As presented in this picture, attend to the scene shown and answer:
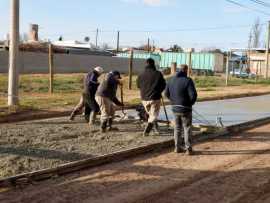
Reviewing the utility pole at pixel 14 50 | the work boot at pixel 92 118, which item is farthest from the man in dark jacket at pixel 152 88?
the utility pole at pixel 14 50

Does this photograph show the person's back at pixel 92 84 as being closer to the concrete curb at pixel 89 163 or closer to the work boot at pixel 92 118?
the work boot at pixel 92 118

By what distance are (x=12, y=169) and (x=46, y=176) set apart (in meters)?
0.56

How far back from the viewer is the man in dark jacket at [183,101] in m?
10.6

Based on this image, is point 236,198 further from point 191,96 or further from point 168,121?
point 168,121

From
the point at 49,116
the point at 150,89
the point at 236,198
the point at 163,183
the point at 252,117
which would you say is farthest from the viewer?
the point at 252,117

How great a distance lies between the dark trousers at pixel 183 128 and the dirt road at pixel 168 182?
29cm

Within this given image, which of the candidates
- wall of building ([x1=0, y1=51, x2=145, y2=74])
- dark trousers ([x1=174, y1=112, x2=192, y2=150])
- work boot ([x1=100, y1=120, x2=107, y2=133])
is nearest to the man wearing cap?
work boot ([x1=100, y1=120, x2=107, y2=133])

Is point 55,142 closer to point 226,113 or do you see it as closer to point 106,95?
point 106,95

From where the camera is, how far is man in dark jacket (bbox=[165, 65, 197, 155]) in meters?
10.6

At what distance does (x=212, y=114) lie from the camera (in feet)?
56.9

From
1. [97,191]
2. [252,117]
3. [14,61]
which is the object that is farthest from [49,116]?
[97,191]

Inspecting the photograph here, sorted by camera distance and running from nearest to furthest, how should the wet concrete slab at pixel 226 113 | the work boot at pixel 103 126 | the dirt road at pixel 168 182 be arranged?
the dirt road at pixel 168 182
the work boot at pixel 103 126
the wet concrete slab at pixel 226 113

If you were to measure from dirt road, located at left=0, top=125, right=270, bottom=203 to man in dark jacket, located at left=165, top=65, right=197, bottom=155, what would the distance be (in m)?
0.40

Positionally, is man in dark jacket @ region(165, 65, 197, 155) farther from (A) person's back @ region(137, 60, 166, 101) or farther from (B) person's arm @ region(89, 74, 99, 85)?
(B) person's arm @ region(89, 74, 99, 85)
